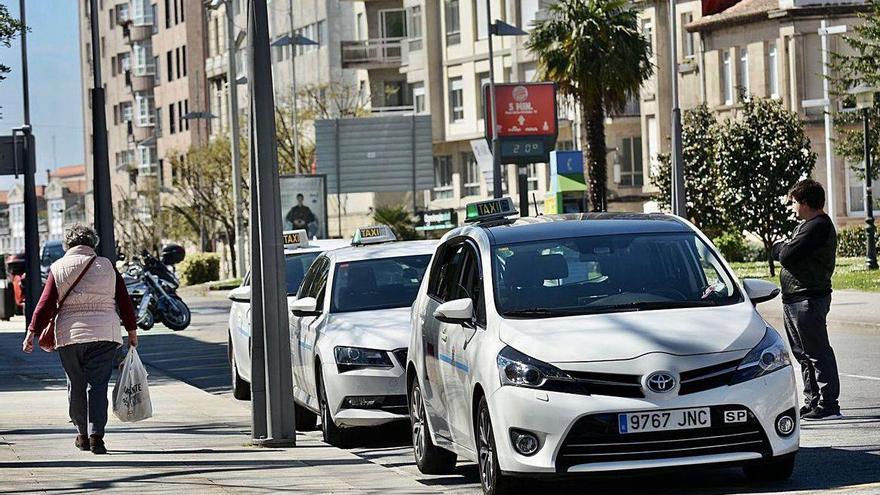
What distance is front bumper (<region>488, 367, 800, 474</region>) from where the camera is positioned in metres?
9.77

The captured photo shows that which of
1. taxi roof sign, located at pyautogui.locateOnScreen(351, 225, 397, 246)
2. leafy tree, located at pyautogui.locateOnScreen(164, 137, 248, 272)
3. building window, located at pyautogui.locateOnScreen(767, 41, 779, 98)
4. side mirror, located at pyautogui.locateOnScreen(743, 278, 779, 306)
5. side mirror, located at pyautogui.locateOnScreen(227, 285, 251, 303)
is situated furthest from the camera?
leafy tree, located at pyautogui.locateOnScreen(164, 137, 248, 272)

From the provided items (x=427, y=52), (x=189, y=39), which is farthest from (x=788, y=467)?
(x=189, y=39)

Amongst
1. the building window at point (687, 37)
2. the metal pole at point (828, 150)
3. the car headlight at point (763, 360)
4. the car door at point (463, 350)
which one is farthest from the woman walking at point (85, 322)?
the building window at point (687, 37)

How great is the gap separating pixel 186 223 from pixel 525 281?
297 ft

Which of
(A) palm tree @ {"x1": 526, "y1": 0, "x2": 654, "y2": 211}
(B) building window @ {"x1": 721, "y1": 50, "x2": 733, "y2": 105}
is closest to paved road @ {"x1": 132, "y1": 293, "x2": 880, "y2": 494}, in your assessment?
(A) palm tree @ {"x1": 526, "y1": 0, "x2": 654, "y2": 211}

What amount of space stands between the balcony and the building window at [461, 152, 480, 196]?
6.86m

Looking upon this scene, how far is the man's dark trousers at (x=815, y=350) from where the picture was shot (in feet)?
45.8

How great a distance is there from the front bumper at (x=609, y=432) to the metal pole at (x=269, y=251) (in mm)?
4718

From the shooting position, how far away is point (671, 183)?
2100 inches

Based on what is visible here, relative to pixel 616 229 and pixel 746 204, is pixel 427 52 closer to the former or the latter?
pixel 746 204

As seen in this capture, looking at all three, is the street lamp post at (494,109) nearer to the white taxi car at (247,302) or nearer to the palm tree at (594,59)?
the palm tree at (594,59)

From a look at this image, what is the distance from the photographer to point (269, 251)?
14.4 meters

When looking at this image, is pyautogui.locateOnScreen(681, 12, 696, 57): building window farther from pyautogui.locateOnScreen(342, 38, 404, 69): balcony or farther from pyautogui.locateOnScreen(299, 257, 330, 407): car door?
pyautogui.locateOnScreen(299, 257, 330, 407): car door

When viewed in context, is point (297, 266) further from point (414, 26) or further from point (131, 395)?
point (414, 26)
